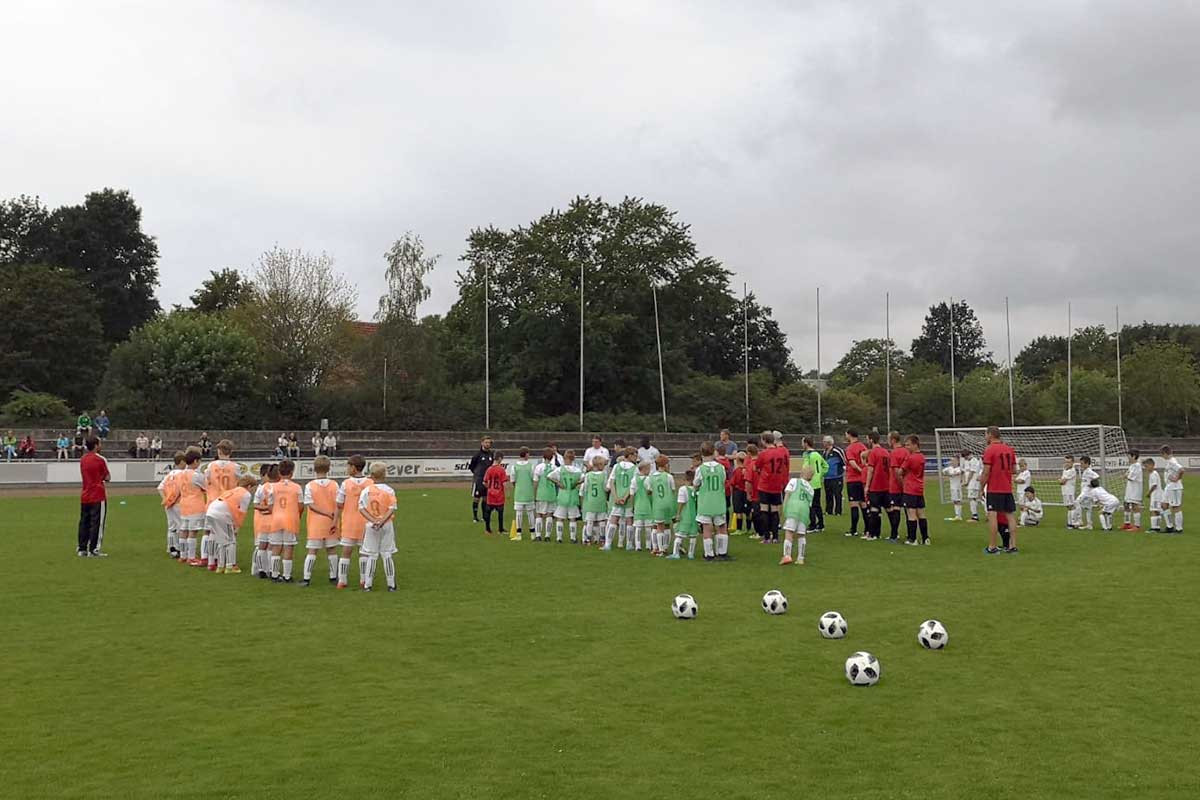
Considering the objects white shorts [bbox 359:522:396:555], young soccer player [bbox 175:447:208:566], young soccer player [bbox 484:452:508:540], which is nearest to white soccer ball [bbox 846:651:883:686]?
white shorts [bbox 359:522:396:555]

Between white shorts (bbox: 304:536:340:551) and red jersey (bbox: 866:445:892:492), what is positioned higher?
red jersey (bbox: 866:445:892:492)

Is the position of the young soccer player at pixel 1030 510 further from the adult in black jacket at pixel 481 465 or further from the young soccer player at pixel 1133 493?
the adult in black jacket at pixel 481 465

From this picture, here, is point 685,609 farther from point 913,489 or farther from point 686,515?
point 913,489

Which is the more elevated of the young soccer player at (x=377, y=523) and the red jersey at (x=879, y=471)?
the red jersey at (x=879, y=471)

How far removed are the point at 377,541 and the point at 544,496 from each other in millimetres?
7576

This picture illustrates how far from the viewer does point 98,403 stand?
49281 millimetres

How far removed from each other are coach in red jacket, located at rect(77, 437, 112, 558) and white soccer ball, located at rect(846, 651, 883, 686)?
44.5 ft

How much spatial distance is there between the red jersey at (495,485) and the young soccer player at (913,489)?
8452 millimetres

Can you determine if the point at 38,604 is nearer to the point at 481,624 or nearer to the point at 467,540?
the point at 481,624

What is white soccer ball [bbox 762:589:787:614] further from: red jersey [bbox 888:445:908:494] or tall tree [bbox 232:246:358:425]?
tall tree [bbox 232:246:358:425]

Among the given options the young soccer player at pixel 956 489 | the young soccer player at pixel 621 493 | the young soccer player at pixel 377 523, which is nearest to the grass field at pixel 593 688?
the young soccer player at pixel 377 523

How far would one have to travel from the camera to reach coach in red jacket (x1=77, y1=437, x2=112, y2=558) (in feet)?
56.9

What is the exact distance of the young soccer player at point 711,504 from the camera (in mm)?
17672

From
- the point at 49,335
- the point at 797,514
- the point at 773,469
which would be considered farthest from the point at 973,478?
the point at 49,335
